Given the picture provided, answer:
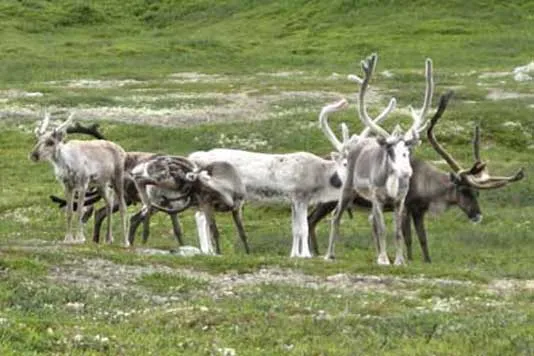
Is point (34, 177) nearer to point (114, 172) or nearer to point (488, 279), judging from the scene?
point (114, 172)

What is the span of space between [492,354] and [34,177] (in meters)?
26.5

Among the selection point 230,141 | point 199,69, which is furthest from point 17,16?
point 230,141

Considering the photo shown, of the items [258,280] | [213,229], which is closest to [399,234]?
[213,229]

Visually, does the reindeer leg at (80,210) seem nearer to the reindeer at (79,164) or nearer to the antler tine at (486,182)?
the reindeer at (79,164)

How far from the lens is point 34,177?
38938 millimetres

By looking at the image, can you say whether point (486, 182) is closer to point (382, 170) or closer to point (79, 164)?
point (382, 170)

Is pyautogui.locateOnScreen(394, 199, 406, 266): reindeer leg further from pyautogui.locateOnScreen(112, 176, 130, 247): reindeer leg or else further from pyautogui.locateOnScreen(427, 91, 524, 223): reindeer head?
pyautogui.locateOnScreen(112, 176, 130, 247): reindeer leg

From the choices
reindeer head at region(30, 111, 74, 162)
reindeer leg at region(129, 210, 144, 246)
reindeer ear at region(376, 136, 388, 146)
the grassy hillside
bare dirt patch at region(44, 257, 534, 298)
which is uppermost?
reindeer ear at region(376, 136, 388, 146)

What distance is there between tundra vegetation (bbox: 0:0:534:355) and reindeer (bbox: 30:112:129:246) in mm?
1218

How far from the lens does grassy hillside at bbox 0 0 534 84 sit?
76750 mm

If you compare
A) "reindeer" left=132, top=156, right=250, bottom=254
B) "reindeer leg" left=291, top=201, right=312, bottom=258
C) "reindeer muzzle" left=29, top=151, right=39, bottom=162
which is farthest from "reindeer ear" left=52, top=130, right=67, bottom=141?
"reindeer leg" left=291, top=201, right=312, bottom=258

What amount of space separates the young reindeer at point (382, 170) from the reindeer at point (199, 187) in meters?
2.47

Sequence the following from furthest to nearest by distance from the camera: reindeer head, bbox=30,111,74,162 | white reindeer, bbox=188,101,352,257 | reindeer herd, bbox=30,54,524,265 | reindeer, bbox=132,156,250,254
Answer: white reindeer, bbox=188,101,352,257, reindeer, bbox=132,156,250,254, reindeer herd, bbox=30,54,524,265, reindeer head, bbox=30,111,74,162

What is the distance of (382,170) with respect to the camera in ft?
77.4
